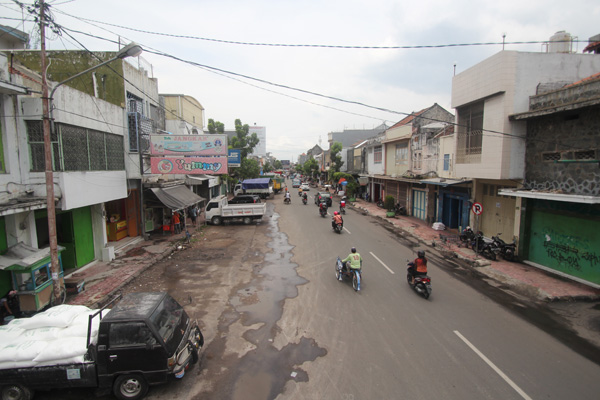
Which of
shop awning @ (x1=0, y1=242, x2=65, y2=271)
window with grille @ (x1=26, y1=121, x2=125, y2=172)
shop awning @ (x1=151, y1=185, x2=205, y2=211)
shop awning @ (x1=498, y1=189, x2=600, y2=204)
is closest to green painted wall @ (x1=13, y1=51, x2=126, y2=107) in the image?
window with grille @ (x1=26, y1=121, x2=125, y2=172)

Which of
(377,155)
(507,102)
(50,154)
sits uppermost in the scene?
(507,102)

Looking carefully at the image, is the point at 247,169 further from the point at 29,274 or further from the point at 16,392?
the point at 16,392

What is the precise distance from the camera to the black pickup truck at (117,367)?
494 centimetres

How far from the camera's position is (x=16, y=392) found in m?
4.99

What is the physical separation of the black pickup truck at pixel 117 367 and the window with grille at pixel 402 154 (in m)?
23.5

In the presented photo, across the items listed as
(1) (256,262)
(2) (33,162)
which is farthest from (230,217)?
(2) (33,162)

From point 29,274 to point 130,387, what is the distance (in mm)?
5437

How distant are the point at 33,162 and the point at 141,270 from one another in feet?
16.2

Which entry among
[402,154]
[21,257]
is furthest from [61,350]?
[402,154]

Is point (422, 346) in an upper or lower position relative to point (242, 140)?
lower

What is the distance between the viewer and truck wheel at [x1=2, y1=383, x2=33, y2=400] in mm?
4949

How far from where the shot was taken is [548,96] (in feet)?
38.5

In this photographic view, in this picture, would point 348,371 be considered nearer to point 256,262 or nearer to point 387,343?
point 387,343

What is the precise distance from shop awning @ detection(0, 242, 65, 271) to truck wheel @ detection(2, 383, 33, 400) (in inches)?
148
